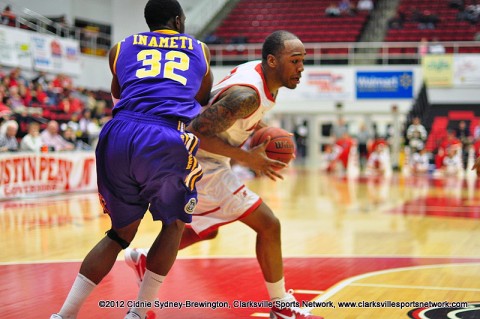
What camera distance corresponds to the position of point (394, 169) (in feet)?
74.5

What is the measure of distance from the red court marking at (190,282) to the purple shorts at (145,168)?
818 millimetres

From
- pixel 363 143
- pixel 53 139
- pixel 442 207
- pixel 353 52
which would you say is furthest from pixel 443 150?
pixel 53 139

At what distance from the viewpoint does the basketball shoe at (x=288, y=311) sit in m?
3.90

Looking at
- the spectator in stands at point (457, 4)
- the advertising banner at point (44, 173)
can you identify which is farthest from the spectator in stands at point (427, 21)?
the advertising banner at point (44, 173)

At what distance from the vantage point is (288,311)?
154 inches

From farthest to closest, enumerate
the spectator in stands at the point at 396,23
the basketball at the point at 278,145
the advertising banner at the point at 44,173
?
the spectator in stands at the point at 396,23 → the advertising banner at the point at 44,173 → the basketball at the point at 278,145

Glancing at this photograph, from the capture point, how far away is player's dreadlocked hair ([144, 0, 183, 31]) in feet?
12.2

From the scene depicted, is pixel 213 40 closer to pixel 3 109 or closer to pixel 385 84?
pixel 385 84

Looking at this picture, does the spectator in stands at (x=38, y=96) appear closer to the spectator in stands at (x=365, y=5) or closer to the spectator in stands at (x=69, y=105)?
the spectator in stands at (x=69, y=105)

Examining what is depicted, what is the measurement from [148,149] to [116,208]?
14.8 inches

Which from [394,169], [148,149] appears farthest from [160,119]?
[394,169]

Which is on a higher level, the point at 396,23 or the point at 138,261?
the point at 396,23

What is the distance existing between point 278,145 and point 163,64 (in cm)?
104

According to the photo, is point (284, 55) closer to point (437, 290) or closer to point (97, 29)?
point (437, 290)
